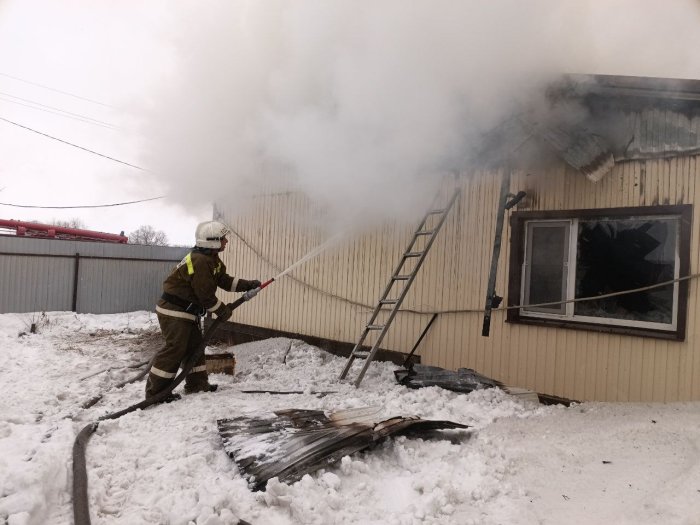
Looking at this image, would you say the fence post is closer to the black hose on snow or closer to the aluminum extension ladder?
the black hose on snow

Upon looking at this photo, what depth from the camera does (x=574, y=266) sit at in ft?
15.1

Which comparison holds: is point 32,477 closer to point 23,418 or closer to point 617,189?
point 23,418

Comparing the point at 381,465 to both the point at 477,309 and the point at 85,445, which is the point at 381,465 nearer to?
the point at 85,445

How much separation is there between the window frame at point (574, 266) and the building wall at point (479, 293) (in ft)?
0.19

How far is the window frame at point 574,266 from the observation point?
393cm

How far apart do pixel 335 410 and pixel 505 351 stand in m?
2.12

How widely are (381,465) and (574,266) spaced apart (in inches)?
114

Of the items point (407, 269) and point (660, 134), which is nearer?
point (660, 134)

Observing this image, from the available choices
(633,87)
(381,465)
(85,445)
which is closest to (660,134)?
(633,87)

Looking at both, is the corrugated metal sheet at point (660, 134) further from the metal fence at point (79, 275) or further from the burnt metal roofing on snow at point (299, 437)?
the metal fence at point (79, 275)

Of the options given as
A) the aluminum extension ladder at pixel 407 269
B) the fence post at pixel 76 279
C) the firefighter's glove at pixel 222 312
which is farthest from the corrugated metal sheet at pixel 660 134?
the fence post at pixel 76 279

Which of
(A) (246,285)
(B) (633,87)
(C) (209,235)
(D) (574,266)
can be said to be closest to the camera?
(B) (633,87)

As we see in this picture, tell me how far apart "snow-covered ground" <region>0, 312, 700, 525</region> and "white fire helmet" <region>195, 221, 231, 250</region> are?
1.50m

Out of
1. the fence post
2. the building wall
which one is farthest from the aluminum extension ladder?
the fence post
